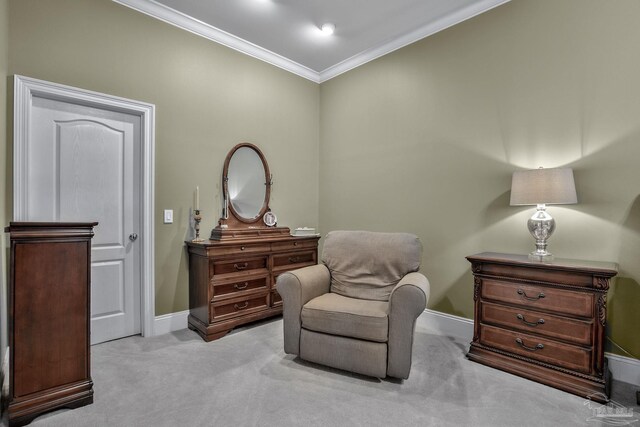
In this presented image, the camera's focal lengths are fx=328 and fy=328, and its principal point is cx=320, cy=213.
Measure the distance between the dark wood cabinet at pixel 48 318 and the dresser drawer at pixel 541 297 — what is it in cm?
265

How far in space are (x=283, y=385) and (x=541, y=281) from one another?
1825mm

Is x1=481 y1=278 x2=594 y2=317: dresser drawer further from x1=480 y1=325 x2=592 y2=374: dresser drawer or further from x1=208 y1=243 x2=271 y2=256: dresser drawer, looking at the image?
x1=208 y1=243 x2=271 y2=256: dresser drawer

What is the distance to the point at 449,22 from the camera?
120 inches

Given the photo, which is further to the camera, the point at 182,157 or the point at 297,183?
the point at 297,183

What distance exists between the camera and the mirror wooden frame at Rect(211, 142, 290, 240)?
10.2 ft


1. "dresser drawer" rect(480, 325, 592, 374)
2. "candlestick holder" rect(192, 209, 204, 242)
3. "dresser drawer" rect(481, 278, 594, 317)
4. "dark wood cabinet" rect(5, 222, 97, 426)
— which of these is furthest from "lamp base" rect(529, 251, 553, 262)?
"dark wood cabinet" rect(5, 222, 97, 426)

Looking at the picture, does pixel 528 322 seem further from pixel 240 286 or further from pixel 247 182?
pixel 247 182

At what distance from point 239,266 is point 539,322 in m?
2.39

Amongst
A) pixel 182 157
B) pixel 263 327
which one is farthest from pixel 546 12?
pixel 263 327

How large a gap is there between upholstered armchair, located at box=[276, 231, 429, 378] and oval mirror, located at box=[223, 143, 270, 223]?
1.11 meters

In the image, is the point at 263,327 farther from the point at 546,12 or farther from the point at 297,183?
the point at 546,12

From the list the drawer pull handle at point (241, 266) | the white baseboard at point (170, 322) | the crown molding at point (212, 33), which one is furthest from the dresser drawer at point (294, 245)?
the crown molding at point (212, 33)

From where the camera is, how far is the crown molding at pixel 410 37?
112 inches

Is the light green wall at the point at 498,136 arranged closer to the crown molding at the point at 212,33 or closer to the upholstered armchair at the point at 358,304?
the crown molding at the point at 212,33
